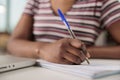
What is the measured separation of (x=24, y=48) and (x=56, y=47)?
24 centimetres

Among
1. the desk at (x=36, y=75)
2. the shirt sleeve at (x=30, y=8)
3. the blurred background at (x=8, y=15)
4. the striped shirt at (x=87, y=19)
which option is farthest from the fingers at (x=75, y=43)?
the blurred background at (x=8, y=15)

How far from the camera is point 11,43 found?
41.4 inches

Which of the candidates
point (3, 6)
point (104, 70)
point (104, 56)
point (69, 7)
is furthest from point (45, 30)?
point (3, 6)

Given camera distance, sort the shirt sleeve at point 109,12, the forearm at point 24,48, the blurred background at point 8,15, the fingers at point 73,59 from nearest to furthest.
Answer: the fingers at point 73,59
the forearm at point 24,48
the shirt sleeve at point 109,12
the blurred background at point 8,15

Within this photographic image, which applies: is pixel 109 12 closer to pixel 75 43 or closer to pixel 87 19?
pixel 87 19

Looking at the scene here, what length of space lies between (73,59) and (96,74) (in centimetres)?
14

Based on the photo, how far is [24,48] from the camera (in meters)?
0.91

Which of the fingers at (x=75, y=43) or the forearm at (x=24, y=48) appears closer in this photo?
the fingers at (x=75, y=43)

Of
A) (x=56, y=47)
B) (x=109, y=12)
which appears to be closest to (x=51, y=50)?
(x=56, y=47)

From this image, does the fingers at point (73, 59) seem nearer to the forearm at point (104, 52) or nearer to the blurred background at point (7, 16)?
the forearm at point (104, 52)

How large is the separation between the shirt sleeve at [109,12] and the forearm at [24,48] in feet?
1.19

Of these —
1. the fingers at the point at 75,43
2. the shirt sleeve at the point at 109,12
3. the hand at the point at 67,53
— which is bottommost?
the hand at the point at 67,53

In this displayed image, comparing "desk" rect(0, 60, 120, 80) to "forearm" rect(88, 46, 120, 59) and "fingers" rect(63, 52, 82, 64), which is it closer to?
"fingers" rect(63, 52, 82, 64)

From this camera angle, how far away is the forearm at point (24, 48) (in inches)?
33.1
